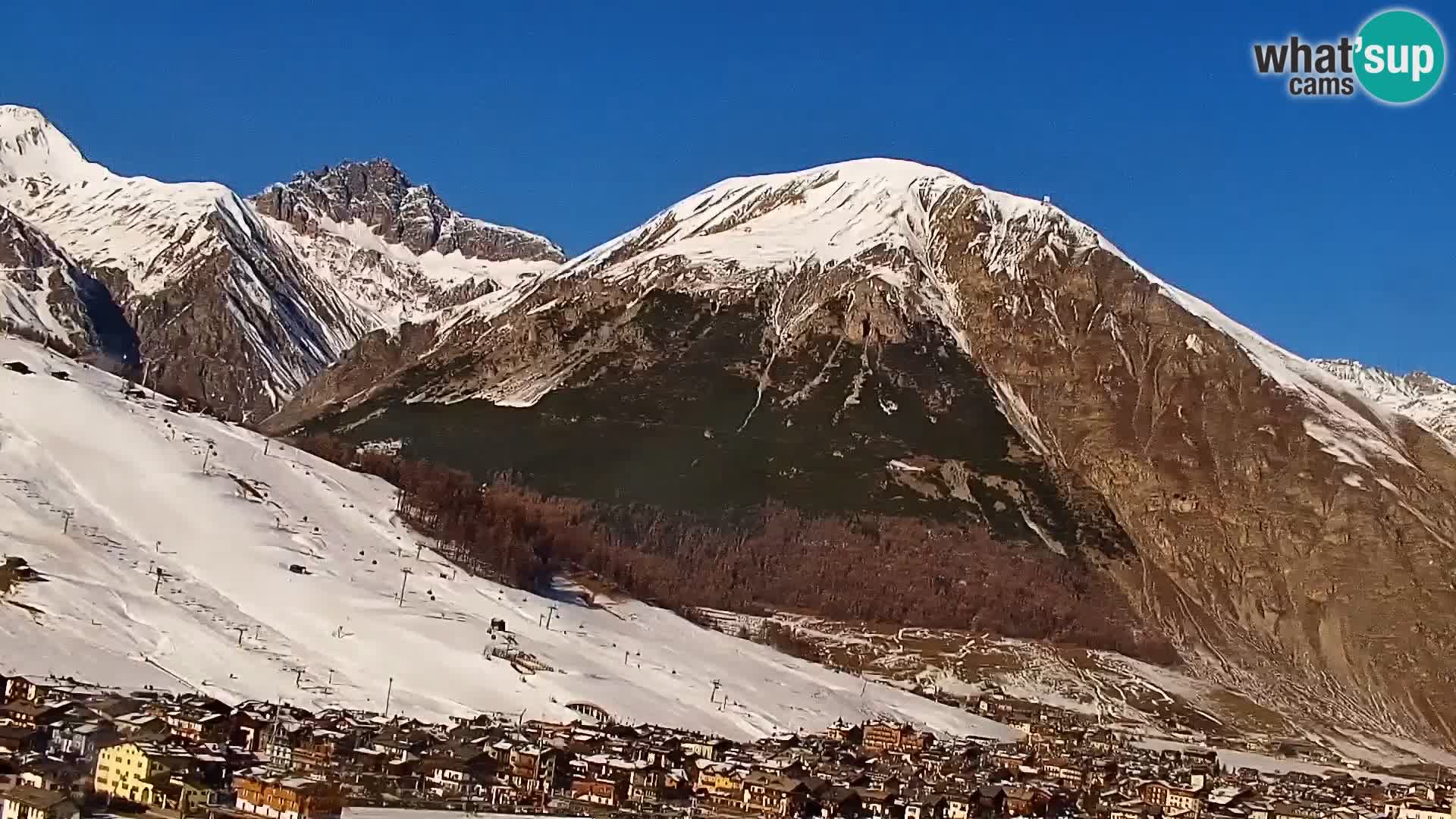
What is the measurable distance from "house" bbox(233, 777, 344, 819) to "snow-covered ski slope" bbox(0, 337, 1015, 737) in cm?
2327

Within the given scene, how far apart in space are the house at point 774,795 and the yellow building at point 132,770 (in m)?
20.1

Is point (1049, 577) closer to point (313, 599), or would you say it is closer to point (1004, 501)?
point (1004, 501)

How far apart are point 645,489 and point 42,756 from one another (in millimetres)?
110419

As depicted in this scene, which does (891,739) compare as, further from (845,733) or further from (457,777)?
(457,777)

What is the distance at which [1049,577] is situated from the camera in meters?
151

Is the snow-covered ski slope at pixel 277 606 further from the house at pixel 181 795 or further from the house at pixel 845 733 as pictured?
the house at pixel 181 795

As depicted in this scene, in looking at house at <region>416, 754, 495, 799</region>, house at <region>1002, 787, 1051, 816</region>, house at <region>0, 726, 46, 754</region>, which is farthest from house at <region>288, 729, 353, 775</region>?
house at <region>1002, 787, 1051, 816</region>

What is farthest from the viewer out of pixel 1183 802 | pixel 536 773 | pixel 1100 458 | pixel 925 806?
pixel 1100 458

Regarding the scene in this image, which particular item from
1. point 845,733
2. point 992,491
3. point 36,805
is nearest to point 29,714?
point 36,805

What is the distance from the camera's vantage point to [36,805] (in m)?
43.2

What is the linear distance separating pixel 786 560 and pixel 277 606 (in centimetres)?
6459

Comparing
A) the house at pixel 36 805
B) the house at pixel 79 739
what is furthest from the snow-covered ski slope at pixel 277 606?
the house at pixel 36 805

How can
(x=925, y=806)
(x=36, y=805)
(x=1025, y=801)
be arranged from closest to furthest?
(x=36, y=805), (x=925, y=806), (x=1025, y=801)

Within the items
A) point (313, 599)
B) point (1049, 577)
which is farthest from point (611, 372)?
point (313, 599)
